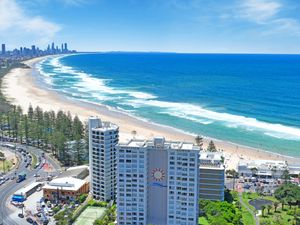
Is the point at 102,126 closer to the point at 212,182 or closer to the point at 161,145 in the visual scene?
the point at 161,145

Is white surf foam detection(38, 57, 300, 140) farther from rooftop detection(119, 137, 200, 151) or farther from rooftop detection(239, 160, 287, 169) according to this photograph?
rooftop detection(119, 137, 200, 151)

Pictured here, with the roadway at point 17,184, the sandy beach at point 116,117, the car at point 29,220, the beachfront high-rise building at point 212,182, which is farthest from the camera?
the sandy beach at point 116,117

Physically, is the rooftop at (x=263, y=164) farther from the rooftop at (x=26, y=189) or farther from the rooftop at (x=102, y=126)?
the rooftop at (x=26, y=189)

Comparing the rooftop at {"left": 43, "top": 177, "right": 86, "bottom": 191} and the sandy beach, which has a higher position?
the sandy beach

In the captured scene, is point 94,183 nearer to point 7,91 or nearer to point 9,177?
point 9,177

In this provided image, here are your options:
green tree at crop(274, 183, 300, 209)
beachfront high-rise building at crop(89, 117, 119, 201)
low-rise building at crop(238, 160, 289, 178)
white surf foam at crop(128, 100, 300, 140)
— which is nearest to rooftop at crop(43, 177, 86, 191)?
beachfront high-rise building at crop(89, 117, 119, 201)

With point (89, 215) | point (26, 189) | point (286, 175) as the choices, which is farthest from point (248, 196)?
point (26, 189)

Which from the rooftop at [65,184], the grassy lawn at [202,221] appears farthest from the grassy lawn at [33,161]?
the grassy lawn at [202,221]
